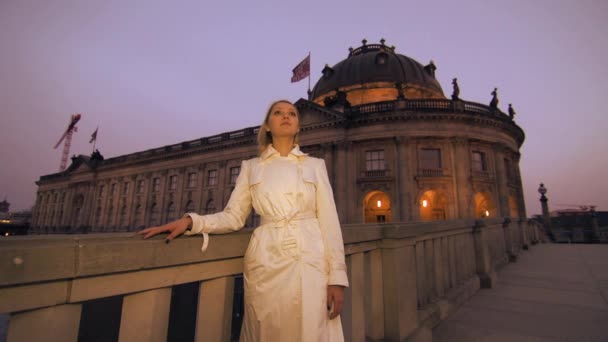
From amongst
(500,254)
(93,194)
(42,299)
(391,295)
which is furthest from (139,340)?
(93,194)

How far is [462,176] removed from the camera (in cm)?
2330

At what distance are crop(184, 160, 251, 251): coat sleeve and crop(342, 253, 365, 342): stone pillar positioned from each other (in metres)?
1.33

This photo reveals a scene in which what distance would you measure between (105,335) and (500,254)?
16729 millimetres

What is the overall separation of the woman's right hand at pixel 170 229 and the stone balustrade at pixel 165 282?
5 centimetres

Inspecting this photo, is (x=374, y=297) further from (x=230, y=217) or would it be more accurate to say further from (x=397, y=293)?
(x=230, y=217)

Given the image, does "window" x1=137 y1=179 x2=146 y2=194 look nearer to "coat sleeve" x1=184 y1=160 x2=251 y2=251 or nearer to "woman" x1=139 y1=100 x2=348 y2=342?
"coat sleeve" x1=184 y1=160 x2=251 y2=251

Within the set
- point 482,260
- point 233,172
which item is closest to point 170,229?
point 482,260

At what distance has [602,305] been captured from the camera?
4656 millimetres

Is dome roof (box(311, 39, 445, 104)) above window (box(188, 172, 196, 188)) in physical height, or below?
above

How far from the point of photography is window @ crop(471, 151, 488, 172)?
24.8 metres

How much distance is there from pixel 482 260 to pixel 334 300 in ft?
18.3

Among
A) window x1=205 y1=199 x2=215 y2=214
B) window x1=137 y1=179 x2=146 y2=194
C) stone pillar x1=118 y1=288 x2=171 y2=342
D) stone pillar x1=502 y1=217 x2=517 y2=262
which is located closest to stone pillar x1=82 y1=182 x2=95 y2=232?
window x1=137 y1=179 x2=146 y2=194

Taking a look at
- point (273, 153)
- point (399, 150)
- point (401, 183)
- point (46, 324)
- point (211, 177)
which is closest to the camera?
point (46, 324)

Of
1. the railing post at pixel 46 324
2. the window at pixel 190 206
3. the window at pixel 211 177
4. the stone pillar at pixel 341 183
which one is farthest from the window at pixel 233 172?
the railing post at pixel 46 324
